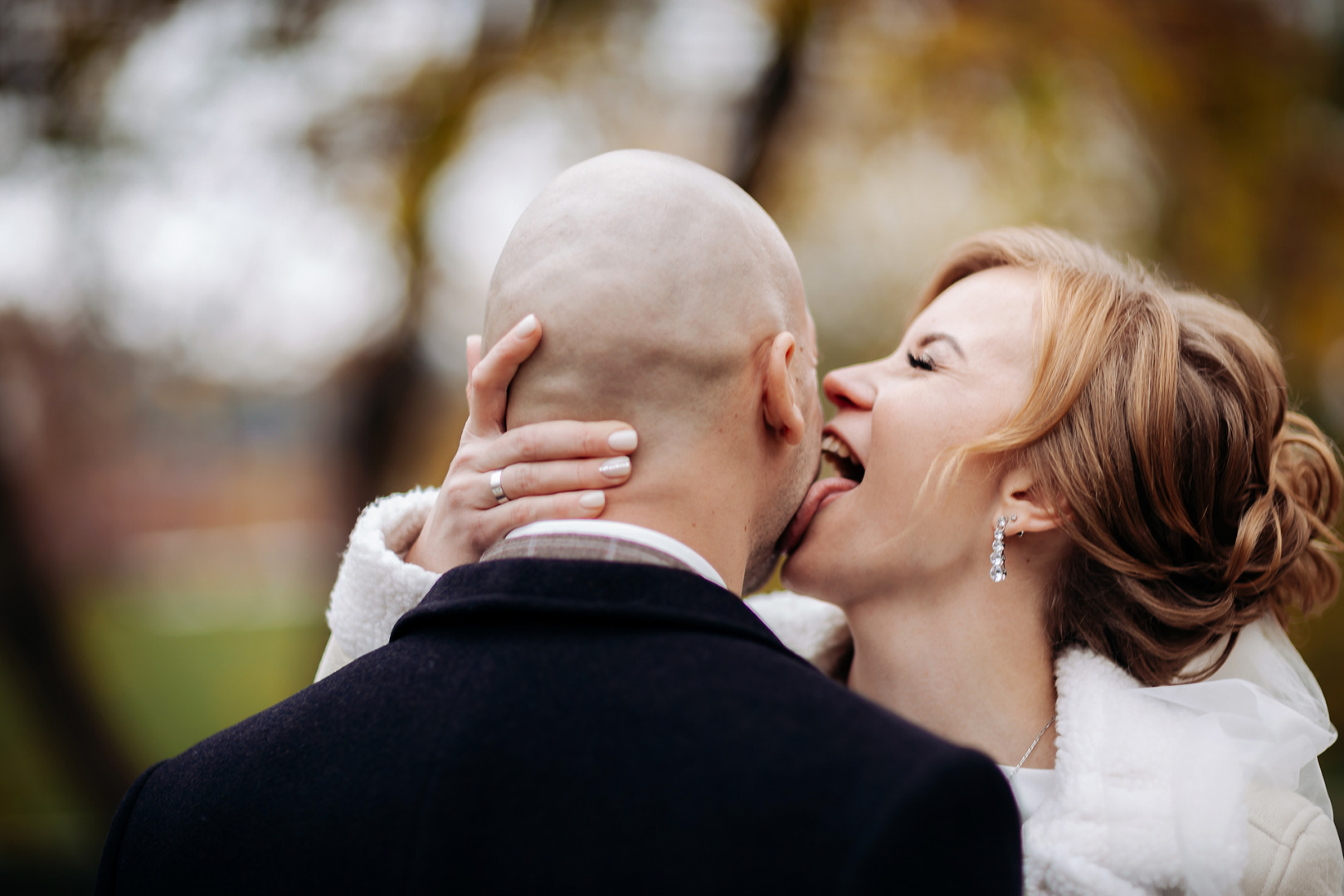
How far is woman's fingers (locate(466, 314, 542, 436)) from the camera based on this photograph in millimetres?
1575

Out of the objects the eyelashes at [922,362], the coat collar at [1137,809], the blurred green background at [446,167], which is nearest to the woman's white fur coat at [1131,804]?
the coat collar at [1137,809]

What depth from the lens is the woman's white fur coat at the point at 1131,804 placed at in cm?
179

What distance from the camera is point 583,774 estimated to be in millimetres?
1257

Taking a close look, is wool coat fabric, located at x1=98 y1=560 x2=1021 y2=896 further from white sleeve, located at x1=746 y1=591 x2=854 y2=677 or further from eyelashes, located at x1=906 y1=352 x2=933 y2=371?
white sleeve, located at x1=746 y1=591 x2=854 y2=677

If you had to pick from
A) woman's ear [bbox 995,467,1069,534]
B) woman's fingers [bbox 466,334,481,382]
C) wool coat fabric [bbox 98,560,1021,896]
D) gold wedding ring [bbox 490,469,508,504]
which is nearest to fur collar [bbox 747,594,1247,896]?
woman's ear [bbox 995,467,1069,534]

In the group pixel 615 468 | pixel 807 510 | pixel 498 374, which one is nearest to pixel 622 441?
pixel 615 468

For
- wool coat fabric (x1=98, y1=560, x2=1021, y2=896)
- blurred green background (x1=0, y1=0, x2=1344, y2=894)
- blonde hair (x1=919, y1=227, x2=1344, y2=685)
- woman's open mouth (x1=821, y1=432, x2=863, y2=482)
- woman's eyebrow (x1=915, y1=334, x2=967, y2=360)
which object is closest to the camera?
wool coat fabric (x1=98, y1=560, x2=1021, y2=896)

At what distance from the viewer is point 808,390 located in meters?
1.88

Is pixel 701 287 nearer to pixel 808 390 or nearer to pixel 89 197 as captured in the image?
pixel 808 390

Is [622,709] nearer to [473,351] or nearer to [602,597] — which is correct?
[602,597]

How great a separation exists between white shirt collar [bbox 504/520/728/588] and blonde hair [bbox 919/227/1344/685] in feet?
2.63

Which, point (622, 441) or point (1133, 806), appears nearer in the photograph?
point (622, 441)

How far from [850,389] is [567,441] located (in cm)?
96

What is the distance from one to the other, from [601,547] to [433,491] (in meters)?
0.98
